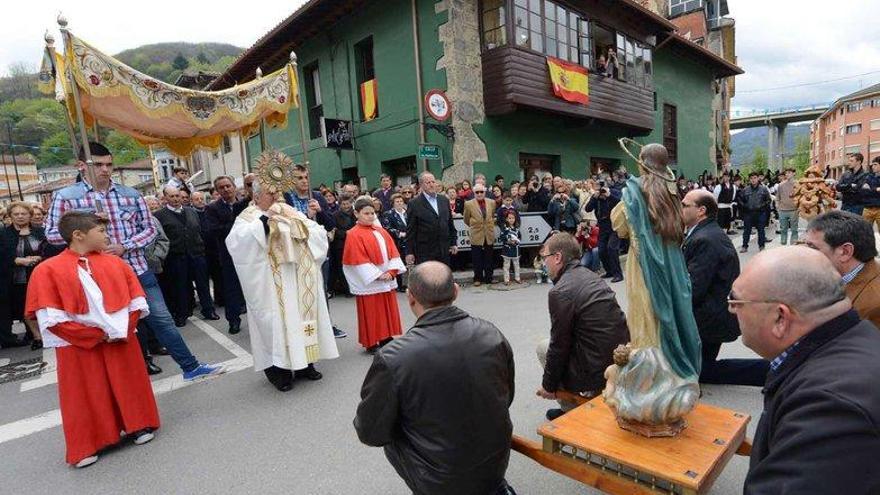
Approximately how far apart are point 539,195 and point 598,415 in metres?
7.18

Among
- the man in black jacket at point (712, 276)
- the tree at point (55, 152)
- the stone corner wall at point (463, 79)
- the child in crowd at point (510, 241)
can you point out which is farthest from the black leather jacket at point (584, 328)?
Answer: the tree at point (55, 152)

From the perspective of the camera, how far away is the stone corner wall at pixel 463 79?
10.3m

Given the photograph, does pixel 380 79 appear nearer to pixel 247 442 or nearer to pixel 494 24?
pixel 494 24

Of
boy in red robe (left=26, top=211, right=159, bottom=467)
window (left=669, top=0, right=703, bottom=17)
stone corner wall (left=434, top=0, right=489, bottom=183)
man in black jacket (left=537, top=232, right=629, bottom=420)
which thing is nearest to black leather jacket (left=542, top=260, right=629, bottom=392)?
man in black jacket (left=537, top=232, right=629, bottom=420)

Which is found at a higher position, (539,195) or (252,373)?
(539,195)

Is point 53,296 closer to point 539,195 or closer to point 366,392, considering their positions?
point 366,392

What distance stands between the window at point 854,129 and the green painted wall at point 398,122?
61.0 m

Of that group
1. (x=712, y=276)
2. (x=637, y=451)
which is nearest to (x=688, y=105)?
(x=712, y=276)

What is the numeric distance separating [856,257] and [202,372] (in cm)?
496

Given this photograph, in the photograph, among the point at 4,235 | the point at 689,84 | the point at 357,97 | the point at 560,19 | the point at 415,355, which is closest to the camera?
the point at 415,355

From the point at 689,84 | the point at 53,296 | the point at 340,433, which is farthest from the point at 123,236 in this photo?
the point at 689,84

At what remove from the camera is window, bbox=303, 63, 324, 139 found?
46.7 feet

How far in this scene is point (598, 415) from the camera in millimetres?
2488

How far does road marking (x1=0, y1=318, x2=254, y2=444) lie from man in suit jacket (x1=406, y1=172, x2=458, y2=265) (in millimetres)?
2611
